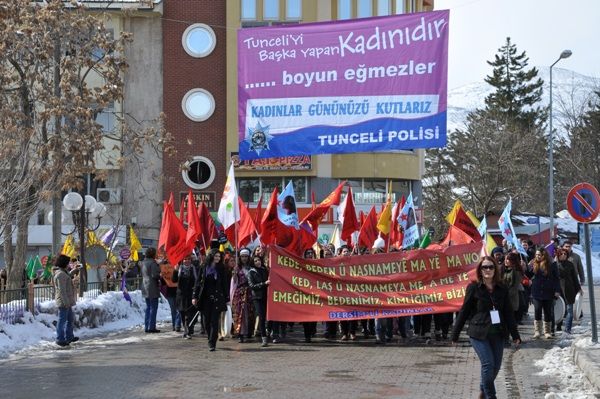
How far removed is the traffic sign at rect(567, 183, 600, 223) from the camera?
50.3 ft

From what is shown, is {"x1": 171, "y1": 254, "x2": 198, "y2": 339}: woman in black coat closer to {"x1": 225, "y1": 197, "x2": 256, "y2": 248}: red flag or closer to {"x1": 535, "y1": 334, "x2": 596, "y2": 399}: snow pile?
{"x1": 225, "y1": 197, "x2": 256, "y2": 248}: red flag

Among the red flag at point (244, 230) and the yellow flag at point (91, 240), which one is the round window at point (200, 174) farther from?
the red flag at point (244, 230)

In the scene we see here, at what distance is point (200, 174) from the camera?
46.6 meters

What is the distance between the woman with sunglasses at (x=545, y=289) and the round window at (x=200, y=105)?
99.6 ft

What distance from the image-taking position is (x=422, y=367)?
13.9m

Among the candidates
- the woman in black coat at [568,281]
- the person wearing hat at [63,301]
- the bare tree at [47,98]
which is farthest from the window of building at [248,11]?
the person wearing hat at [63,301]

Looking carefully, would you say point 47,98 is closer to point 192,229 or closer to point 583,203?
point 192,229

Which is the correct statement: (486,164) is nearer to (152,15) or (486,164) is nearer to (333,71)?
Answer: (152,15)

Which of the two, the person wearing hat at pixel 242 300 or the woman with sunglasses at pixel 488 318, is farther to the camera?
the person wearing hat at pixel 242 300

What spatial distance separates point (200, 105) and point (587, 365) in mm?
35812

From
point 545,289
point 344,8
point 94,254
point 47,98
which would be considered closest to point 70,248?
point 94,254

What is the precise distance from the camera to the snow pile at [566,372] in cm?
1090

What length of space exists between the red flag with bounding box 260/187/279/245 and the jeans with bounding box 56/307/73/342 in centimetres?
403

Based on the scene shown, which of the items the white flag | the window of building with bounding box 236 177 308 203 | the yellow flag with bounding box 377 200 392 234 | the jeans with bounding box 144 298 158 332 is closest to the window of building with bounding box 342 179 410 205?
the window of building with bounding box 236 177 308 203
